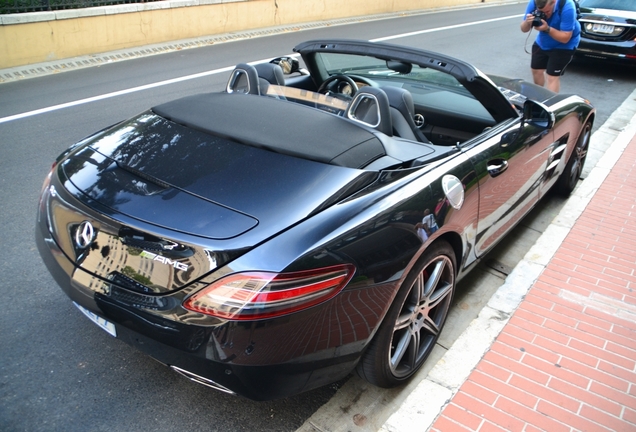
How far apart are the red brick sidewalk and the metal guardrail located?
9337 mm

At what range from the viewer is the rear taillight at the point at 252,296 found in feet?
6.92

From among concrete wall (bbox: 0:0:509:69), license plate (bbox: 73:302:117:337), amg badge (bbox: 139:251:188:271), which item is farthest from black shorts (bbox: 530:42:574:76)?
concrete wall (bbox: 0:0:509:69)

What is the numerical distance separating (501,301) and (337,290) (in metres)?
1.79

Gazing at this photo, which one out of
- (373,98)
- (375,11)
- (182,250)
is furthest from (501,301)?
(375,11)

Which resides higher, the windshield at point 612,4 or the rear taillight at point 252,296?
the windshield at point 612,4

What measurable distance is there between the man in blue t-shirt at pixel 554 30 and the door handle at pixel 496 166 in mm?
3925

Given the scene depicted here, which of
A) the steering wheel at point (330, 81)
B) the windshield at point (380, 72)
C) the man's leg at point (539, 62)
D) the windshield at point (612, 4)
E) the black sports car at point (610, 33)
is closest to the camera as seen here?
the windshield at point (380, 72)

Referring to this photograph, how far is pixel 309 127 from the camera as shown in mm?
2943

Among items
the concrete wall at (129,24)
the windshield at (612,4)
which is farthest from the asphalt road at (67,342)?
the windshield at (612,4)

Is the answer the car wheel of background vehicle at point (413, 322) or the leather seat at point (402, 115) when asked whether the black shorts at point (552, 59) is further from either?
the car wheel of background vehicle at point (413, 322)

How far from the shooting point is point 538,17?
6.71 metres

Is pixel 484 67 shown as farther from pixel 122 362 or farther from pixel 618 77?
pixel 122 362

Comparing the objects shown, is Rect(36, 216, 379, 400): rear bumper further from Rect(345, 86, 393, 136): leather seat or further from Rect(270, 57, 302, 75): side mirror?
Rect(270, 57, 302, 75): side mirror

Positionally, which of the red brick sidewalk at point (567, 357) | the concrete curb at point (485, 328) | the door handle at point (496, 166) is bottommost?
the concrete curb at point (485, 328)
